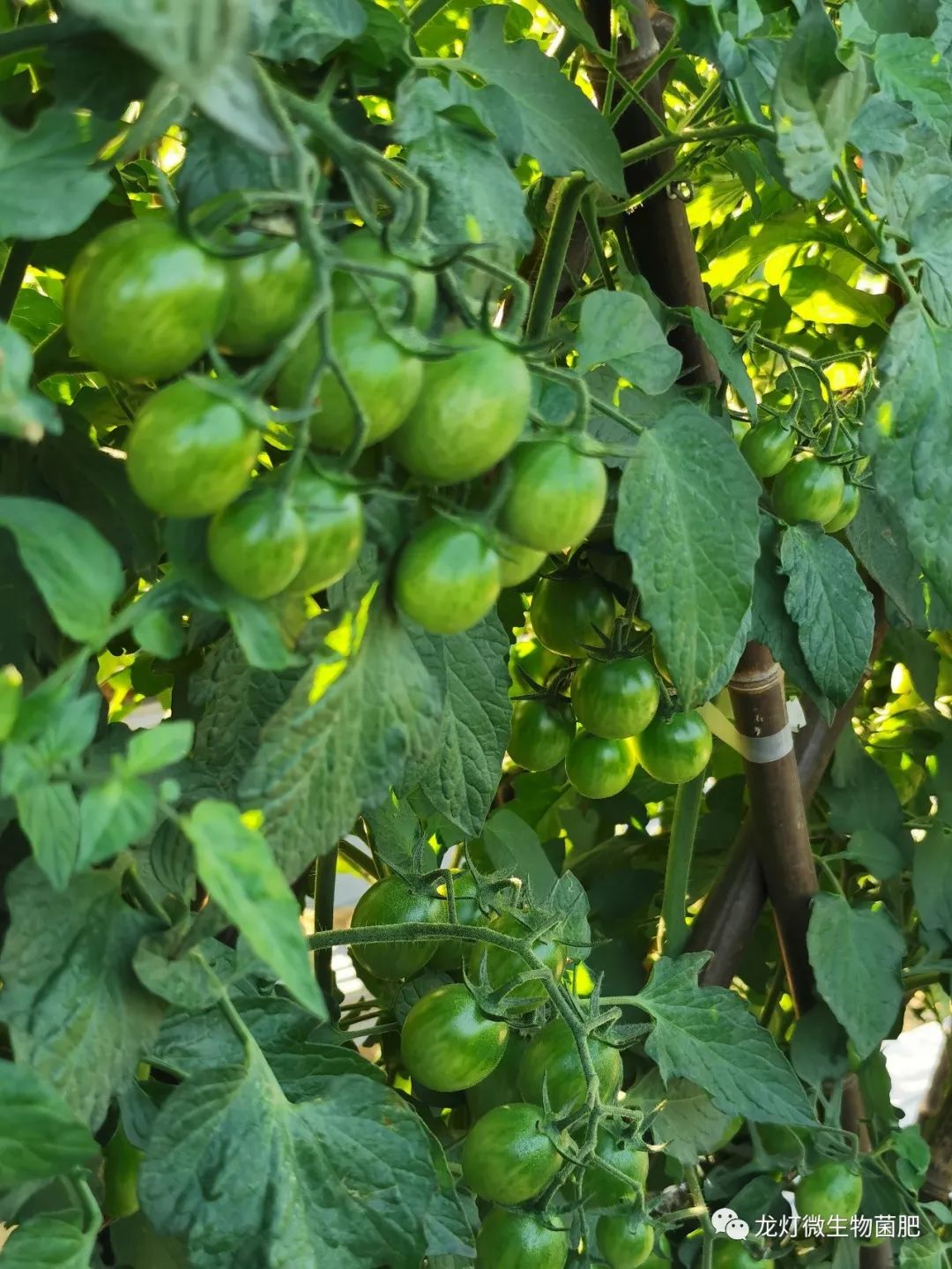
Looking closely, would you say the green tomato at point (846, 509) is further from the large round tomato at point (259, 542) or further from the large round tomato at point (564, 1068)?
the large round tomato at point (259, 542)

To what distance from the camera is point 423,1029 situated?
51 centimetres

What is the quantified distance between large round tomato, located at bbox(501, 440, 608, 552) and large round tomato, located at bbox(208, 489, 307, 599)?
62 mm

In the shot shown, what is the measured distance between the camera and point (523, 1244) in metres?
0.50

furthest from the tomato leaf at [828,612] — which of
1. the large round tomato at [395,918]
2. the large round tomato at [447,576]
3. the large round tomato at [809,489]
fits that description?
the large round tomato at [447,576]

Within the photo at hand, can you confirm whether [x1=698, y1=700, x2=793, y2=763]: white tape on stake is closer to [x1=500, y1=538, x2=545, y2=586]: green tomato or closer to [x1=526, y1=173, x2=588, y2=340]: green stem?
[x1=526, y1=173, x2=588, y2=340]: green stem

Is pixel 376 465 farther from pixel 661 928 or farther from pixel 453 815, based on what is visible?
pixel 661 928

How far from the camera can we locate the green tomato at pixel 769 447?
1.84ft

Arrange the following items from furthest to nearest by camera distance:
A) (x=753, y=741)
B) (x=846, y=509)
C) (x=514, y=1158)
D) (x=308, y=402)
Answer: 1. (x=753, y=741)
2. (x=846, y=509)
3. (x=514, y=1158)
4. (x=308, y=402)

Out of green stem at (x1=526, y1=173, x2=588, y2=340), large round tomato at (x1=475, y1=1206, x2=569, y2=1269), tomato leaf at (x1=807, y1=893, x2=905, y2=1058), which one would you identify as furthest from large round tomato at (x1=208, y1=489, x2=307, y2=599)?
tomato leaf at (x1=807, y1=893, x2=905, y2=1058)

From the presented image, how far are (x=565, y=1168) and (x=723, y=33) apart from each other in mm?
449

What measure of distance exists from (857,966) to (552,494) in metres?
0.60

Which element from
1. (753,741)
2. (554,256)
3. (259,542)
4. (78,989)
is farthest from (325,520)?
(753,741)

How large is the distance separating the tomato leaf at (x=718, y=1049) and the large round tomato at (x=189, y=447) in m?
0.43

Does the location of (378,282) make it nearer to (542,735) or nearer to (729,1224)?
(542,735)
